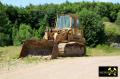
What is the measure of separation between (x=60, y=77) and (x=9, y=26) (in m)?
52.0

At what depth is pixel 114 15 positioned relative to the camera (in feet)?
315

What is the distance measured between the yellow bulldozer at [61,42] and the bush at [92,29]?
2541cm

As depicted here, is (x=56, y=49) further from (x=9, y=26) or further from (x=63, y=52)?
(x=9, y=26)

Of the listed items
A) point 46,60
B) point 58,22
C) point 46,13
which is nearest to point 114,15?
point 46,13

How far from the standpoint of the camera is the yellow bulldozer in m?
23.6

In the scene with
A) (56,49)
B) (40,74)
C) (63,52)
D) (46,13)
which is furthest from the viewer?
(46,13)

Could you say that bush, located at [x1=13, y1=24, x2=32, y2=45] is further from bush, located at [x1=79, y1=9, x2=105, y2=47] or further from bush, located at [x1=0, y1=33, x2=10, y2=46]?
bush, located at [x1=79, y1=9, x2=105, y2=47]

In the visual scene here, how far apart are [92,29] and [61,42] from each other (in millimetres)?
29068

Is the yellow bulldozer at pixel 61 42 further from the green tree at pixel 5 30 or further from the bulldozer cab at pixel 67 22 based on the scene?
the green tree at pixel 5 30

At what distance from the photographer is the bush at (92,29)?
53569 millimetres

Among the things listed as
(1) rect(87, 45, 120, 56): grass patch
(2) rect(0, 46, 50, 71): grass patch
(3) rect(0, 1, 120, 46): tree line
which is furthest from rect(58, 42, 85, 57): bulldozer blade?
(3) rect(0, 1, 120, 46): tree line

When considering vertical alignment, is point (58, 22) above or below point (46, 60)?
above

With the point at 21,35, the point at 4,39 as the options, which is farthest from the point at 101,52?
the point at 21,35

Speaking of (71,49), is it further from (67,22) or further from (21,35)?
(21,35)
